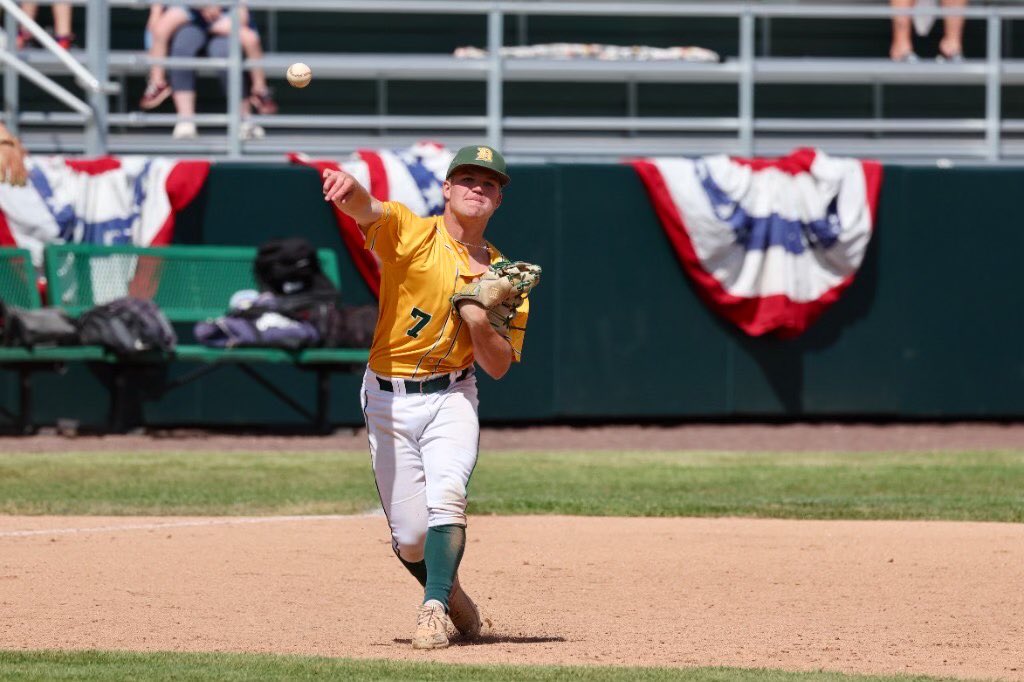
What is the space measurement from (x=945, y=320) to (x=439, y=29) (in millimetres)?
6371

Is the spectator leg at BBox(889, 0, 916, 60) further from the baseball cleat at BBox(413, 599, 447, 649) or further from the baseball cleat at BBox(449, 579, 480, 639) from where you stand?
the baseball cleat at BBox(413, 599, 447, 649)

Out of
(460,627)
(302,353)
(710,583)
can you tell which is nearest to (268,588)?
(460,627)

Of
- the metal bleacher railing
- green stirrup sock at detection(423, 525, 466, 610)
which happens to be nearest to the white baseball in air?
green stirrup sock at detection(423, 525, 466, 610)

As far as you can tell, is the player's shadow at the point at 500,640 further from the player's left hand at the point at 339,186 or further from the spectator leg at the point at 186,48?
the spectator leg at the point at 186,48

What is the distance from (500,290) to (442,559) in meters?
0.97

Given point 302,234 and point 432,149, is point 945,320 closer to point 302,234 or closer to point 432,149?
point 432,149

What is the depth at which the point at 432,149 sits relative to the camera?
550 inches

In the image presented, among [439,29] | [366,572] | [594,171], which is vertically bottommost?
[366,572]

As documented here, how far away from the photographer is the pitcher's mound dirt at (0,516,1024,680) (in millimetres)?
5969

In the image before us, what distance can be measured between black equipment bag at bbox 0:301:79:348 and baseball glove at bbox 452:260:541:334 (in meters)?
7.19

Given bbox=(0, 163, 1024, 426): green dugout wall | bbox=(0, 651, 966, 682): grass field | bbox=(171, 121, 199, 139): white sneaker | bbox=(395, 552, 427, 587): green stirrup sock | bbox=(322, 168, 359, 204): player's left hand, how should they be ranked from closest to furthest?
bbox=(0, 651, 966, 682): grass field, bbox=(322, 168, 359, 204): player's left hand, bbox=(395, 552, 427, 587): green stirrup sock, bbox=(0, 163, 1024, 426): green dugout wall, bbox=(171, 121, 199, 139): white sneaker

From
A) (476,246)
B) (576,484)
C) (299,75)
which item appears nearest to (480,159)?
(476,246)

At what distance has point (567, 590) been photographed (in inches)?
287

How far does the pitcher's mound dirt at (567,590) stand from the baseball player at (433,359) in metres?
0.43
